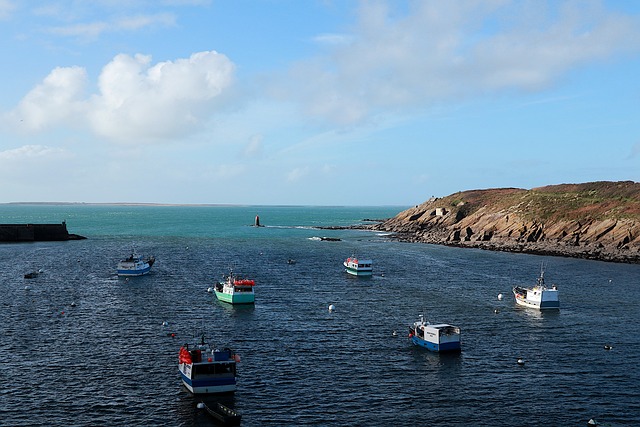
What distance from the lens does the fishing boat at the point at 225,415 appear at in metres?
41.8

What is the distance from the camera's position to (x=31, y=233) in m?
188

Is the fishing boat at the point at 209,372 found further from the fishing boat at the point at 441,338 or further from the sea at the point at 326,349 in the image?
the fishing boat at the point at 441,338

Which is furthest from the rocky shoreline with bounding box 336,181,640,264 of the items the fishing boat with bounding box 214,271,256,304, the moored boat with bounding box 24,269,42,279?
the moored boat with bounding box 24,269,42,279

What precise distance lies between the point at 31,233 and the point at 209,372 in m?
164

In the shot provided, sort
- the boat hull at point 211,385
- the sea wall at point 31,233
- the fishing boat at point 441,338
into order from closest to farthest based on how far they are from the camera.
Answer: the boat hull at point 211,385, the fishing boat at point 441,338, the sea wall at point 31,233

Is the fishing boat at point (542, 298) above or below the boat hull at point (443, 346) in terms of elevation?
above

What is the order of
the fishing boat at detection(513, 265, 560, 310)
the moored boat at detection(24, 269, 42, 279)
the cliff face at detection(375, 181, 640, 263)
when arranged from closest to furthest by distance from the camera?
the fishing boat at detection(513, 265, 560, 310) < the moored boat at detection(24, 269, 42, 279) < the cliff face at detection(375, 181, 640, 263)

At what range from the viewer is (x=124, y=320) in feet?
242

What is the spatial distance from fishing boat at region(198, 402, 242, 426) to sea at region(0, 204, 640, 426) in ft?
4.88

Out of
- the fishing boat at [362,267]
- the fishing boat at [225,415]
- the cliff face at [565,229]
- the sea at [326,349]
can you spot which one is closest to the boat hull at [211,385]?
the sea at [326,349]

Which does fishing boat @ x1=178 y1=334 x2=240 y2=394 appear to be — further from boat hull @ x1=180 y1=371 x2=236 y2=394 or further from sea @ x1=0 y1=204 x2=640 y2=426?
sea @ x1=0 y1=204 x2=640 y2=426

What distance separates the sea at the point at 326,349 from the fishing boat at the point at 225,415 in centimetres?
149

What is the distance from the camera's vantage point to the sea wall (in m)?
186

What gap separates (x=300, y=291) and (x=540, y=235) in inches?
3904
